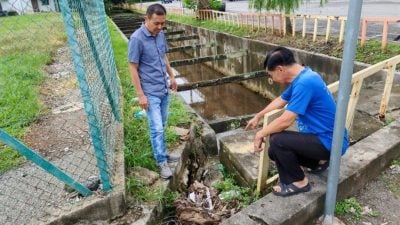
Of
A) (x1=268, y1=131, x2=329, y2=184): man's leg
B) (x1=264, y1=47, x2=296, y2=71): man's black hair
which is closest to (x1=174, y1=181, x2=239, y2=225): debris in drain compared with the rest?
(x1=268, y1=131, x2=329, y2=184): man's leg

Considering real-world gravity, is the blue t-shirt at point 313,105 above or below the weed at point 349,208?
above

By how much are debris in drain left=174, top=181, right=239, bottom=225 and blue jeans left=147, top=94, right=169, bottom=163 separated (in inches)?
20.5

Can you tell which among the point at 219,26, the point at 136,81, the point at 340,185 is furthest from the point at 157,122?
the point at 219,26

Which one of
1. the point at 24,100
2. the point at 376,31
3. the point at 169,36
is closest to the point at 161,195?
the point at 24,100

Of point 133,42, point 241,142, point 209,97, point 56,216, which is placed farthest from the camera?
Result: point 209,97

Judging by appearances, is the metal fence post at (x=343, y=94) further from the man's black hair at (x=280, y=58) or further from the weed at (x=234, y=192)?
the weed at (x=234, y=192)

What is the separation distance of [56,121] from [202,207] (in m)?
2.70

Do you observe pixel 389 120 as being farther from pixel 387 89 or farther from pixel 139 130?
pixel 139 130

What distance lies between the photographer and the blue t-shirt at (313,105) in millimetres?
2463

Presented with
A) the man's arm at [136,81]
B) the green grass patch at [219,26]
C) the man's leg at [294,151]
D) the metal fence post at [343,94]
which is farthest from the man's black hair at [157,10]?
the green grass patch at [219,26]

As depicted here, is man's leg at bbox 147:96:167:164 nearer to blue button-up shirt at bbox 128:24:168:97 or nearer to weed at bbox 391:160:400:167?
blue button-up shirt at bbox 128:24:168:97

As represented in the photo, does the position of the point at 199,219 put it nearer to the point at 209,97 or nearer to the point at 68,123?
the point at 68,123

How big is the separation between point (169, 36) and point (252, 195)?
13.9 metres

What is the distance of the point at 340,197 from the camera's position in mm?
2961
